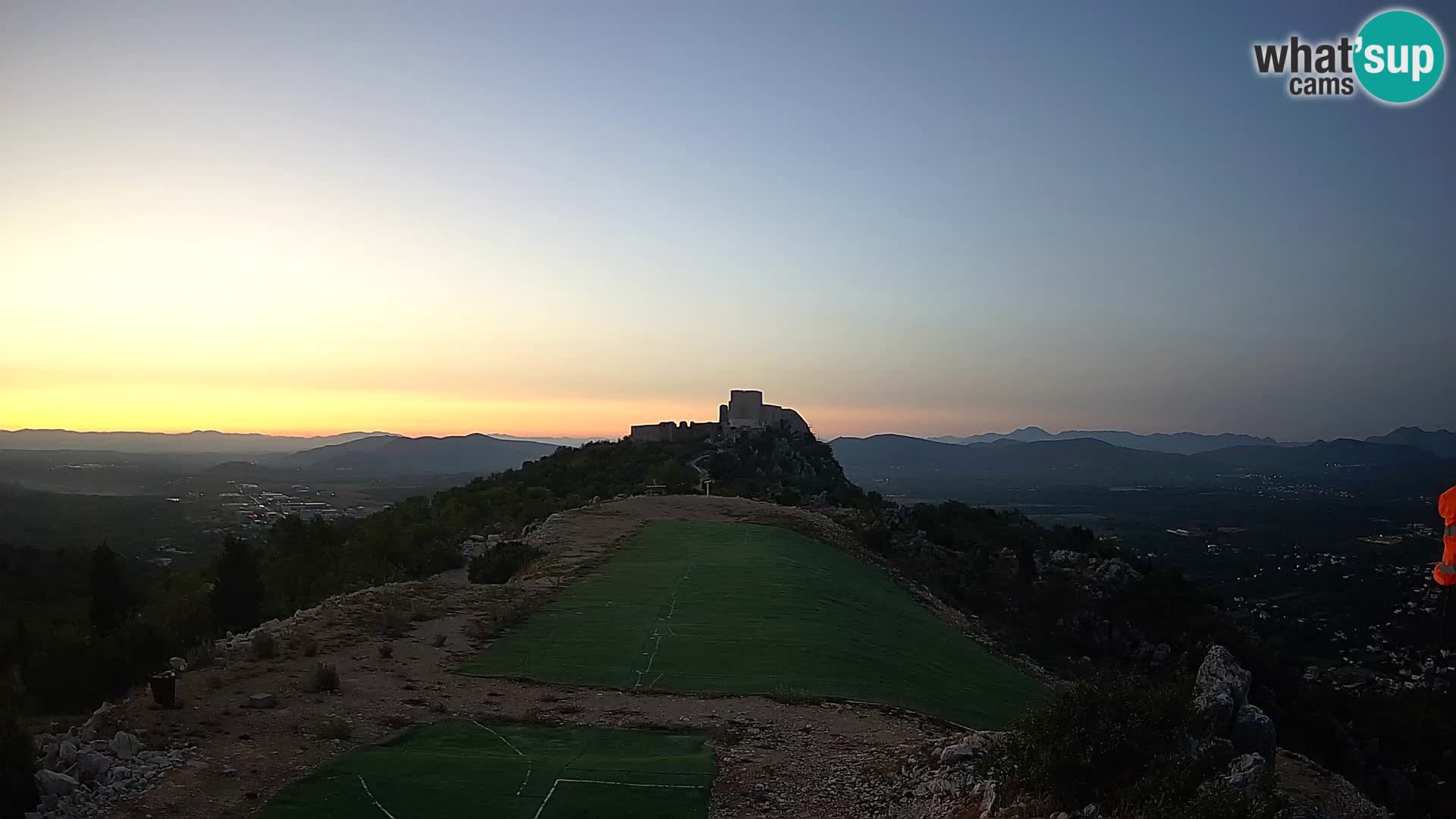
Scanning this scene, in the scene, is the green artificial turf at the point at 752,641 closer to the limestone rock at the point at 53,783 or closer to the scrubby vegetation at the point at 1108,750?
the scrubby vegetation at the point at 1108,750

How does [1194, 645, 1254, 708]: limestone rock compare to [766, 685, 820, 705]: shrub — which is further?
[766, 685, 820, 705]: shrub

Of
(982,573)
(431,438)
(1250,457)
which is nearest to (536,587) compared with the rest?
(982,573)

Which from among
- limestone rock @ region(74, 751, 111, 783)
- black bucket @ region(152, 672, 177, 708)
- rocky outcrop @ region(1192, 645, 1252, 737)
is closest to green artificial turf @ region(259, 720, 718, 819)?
limestone rock @ region(74, 751, 111, 783)

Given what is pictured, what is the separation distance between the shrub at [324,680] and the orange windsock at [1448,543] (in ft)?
42.6

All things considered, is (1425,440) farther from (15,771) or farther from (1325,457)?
(15,771)

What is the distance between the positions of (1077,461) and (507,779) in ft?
579

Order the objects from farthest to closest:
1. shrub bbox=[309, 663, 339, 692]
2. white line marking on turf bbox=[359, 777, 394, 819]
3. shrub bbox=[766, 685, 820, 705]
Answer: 1. shrub bbox=[766, 685, 820, 705]
2. shrub bbox=[309, 663, 339, 692]
3. white line marking on turf bbox=[359, 777, 394, 819]

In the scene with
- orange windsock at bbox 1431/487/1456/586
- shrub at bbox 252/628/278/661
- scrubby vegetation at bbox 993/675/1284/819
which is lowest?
shrub at bbox 252/628/278/661

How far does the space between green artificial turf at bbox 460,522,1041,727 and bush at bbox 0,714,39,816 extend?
6.27 metres

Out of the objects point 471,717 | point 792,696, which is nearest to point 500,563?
point 471,717

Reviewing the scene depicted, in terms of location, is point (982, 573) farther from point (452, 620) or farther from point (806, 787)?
point (806, 787)

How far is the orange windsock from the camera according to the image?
956cm

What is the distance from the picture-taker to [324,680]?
10969 mm

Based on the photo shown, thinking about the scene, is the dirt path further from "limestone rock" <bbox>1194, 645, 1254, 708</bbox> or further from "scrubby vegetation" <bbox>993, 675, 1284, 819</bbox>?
"limestone rock" <bbox>1194, 645, 1254, 708</bbox>
